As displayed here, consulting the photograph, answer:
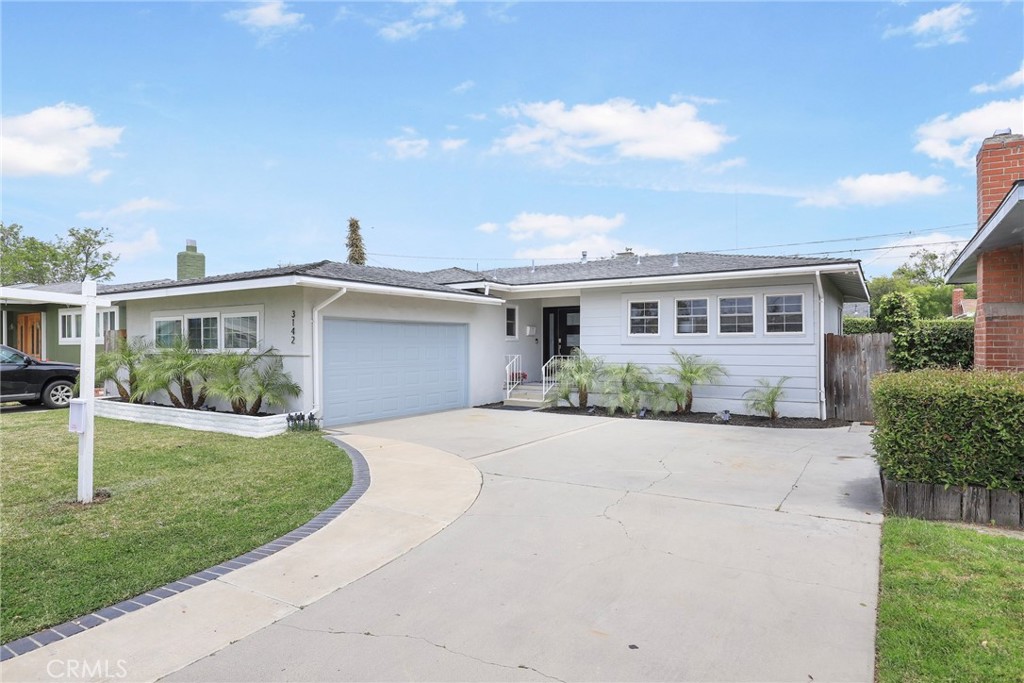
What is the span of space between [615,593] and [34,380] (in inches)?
588

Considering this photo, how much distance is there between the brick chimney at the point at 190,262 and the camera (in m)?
15.2

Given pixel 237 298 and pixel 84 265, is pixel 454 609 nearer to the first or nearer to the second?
pixel 237 298

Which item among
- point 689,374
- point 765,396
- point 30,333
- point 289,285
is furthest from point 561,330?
point 30,333

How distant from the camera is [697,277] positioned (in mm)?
11758

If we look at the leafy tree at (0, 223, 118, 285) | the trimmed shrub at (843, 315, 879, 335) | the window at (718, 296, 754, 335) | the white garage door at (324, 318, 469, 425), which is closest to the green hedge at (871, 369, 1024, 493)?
the window at (718, 296, 754, 335)

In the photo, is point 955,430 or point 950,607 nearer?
point 950,607

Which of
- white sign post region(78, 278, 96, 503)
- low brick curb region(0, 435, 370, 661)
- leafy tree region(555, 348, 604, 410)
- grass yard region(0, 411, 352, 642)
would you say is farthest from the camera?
leafy tree region(555, 348, 604, 410)

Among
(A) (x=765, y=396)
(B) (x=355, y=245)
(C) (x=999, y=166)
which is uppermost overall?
(B) (x=355, y=245)

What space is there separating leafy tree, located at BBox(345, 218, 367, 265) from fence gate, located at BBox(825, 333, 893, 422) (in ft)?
89.5

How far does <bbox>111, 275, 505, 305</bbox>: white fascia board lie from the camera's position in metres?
9.32

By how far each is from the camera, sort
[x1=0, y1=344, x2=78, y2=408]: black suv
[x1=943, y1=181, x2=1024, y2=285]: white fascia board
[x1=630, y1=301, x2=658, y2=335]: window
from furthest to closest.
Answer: [x1=630, y1=301, x2=658, y2=335]: window
[x1=0, y1=344, x2=78, y2=408]: black suv
[x1=943, y1=181, x2=1024, y2=285]: white fascia board

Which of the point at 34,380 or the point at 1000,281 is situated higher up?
the point at 1000,281

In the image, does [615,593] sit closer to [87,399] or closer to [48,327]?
[87,399]

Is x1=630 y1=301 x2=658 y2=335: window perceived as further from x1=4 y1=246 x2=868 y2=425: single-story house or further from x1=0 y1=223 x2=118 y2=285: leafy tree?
x1=0 y1=223 x2=118 y2=285: leafy tree
